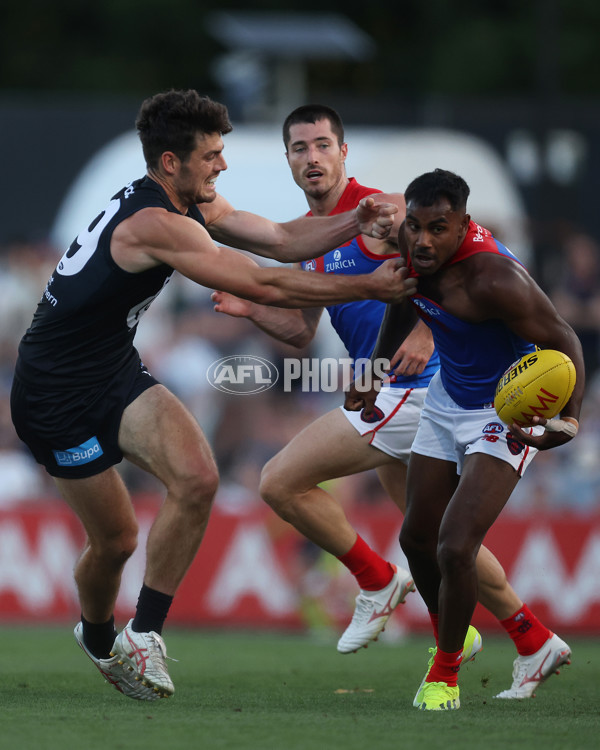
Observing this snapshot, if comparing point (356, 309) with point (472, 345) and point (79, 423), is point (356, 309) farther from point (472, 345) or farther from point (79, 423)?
point (79, 423)

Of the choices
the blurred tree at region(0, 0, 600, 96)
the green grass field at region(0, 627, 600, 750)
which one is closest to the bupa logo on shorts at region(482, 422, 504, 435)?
the green grass field at region(0, 627, 600, 750)

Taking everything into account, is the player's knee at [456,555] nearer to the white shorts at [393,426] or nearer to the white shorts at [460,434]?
the white shorts at [460,434]

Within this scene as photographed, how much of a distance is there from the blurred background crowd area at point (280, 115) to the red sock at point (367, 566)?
190 inches

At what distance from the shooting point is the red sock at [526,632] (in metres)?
7.34

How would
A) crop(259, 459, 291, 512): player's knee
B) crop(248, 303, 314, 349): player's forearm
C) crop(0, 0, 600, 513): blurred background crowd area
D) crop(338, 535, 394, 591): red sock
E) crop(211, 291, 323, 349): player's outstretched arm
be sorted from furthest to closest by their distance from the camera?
crop(0, 0, 600, 513): blurred background crowd area, crop(338, 535, 394, 591): red sock, crop(259, 459, 291, 512): player's knee, crop(248, 303, 314, 349): player's forearm, crop(211, 291, 323, 349): player's outstretched arm

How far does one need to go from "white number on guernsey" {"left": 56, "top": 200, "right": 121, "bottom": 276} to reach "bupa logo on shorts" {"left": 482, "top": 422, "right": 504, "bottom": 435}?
2.09 meters

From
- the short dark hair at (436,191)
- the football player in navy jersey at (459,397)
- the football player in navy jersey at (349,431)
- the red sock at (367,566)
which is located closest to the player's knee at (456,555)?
the football player in navy jersey at (459,397)

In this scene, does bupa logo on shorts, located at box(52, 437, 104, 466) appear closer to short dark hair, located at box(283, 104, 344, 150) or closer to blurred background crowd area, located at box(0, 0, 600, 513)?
short dark hair, located at box(283, 104, 344, 150)

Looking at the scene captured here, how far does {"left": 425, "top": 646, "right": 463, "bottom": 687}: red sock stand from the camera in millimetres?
6574

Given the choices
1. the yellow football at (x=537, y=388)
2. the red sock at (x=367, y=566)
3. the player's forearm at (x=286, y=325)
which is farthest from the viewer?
the red sock at (x=367, y=566)

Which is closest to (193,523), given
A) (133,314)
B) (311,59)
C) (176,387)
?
(133,314)

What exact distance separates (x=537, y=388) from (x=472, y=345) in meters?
0.51

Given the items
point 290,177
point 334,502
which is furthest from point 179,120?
point 290,177

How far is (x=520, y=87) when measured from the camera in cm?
2931
